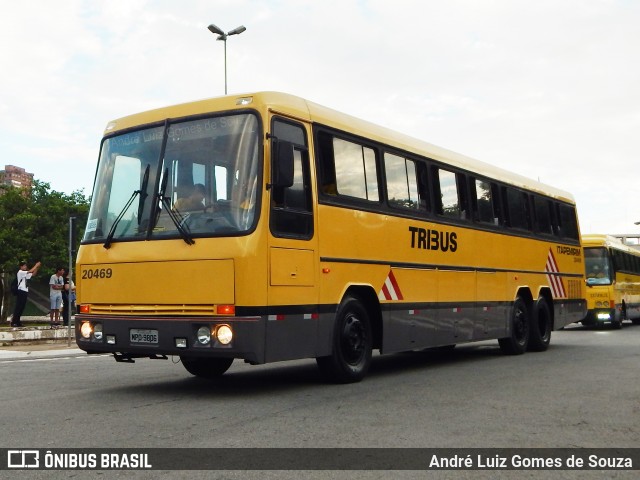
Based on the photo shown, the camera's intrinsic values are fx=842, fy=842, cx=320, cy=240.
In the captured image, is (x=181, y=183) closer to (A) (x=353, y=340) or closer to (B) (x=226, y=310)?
(B) (x=226, y=310)

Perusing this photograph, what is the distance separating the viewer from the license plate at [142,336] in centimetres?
865

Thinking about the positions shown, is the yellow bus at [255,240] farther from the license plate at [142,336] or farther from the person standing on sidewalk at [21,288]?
the person standing on sidewalk at [21,288]

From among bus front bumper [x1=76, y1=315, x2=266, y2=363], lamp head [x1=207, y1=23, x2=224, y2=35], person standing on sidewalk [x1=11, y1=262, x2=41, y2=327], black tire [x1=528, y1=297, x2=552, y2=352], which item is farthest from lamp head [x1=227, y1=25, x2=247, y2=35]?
bus front bumper [x1=76, y1=315, x2=266, y2=363]

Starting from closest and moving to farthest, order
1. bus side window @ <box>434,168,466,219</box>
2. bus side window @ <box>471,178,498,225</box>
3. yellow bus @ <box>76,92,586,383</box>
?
yellow bus @ <box>76,92,586,383</box> < bus side window @ <box>434,168,466,219</box> < bus side window @ <box>471,178,498,225</box>

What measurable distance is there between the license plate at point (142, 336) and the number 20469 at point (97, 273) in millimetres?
748

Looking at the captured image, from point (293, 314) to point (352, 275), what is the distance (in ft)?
4.48

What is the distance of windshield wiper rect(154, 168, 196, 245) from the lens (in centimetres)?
861

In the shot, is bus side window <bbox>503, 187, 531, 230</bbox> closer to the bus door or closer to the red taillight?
the bus door

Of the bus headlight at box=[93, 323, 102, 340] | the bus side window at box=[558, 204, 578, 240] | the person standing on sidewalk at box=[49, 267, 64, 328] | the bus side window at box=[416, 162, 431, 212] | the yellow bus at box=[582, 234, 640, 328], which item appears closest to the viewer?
the bus headlight at box=[93, 323, 102, 340]

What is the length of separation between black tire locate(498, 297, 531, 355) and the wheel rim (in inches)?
216

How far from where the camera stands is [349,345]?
9.94m

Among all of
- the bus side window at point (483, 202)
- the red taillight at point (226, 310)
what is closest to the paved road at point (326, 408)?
the red taillight at point (226, 310)

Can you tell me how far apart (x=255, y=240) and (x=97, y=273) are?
2044 mm

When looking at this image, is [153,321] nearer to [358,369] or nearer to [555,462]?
[358,369]
